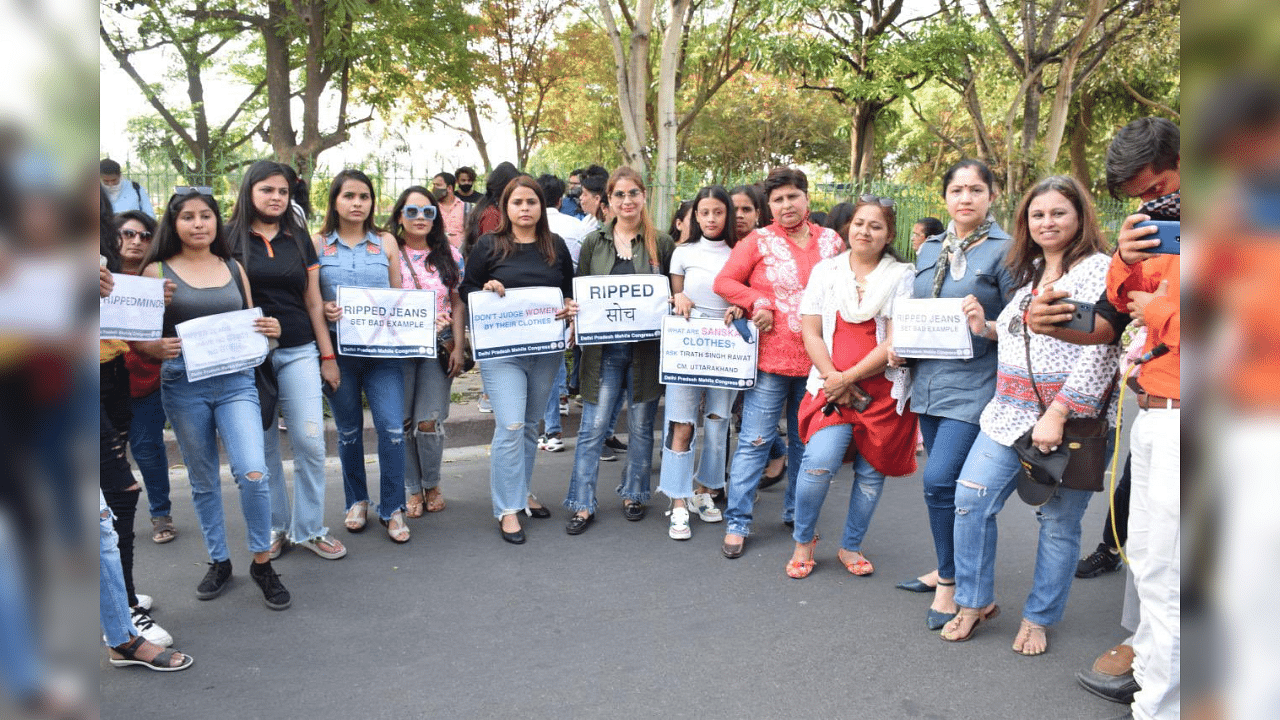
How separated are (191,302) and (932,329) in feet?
10.4

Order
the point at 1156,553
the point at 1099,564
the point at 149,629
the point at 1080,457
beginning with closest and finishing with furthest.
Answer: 1. the point at 1156,553
2. the point at 1080,457
3. the point at 149,629
4. the point at 1099,564

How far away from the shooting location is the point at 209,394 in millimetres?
4207

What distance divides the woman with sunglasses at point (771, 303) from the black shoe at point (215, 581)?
7.94 ft

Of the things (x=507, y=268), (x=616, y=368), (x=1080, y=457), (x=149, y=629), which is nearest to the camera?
(x=1080, y=457)

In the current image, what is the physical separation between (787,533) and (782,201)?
185 cm

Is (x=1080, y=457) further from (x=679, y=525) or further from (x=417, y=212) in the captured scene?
(x=417, y=212)

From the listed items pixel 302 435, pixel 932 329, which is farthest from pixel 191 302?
pixel 932 329

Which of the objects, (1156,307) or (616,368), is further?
(616,368)

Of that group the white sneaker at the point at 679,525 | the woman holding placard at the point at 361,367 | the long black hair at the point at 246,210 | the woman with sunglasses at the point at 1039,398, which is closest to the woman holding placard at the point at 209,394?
the long black hair at the point at 246,210

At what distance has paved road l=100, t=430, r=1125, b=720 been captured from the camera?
3.47 meters

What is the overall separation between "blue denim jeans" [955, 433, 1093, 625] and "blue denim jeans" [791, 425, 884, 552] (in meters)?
0.74

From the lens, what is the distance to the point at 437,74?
14398mm

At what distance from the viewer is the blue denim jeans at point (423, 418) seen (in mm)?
5414

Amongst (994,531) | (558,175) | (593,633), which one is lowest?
(593,633)
